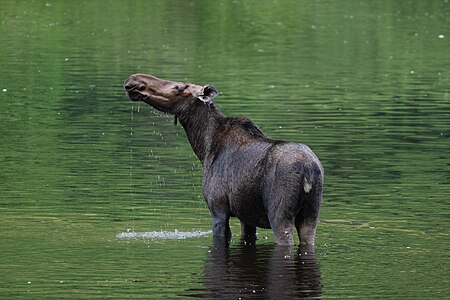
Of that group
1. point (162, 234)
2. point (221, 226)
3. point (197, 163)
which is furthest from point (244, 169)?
point (197, 163)

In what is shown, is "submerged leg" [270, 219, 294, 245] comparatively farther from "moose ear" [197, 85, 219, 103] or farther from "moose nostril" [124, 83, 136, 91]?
"moose nostril" [124, 83, 136, 91]

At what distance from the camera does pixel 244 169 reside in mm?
15617

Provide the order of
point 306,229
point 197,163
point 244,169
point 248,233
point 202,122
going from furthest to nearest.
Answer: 1. point 197,163
2. point 202,122
3. point 248,233
4. point 244,169
5. point 306,229

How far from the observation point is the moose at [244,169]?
15.1 metres

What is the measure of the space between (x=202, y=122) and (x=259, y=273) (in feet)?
8.74

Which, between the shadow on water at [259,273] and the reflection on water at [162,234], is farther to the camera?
the reflection on water at [162,234]

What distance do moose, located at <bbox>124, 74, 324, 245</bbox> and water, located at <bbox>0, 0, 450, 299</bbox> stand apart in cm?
32

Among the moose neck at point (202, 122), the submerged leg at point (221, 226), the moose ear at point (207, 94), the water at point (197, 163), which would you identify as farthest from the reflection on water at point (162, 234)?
the moose ear at point (207, 94)

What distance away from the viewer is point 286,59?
4109 centimetres

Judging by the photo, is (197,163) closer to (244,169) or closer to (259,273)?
(244,169)

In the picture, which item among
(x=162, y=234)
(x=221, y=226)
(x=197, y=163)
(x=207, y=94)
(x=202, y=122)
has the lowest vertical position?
(x=197, y=163)

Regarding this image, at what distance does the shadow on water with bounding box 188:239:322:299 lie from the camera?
13461mm

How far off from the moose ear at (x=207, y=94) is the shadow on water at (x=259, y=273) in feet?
5.05

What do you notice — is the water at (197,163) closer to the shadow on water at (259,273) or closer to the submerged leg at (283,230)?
the shadow on water at (259,273)
